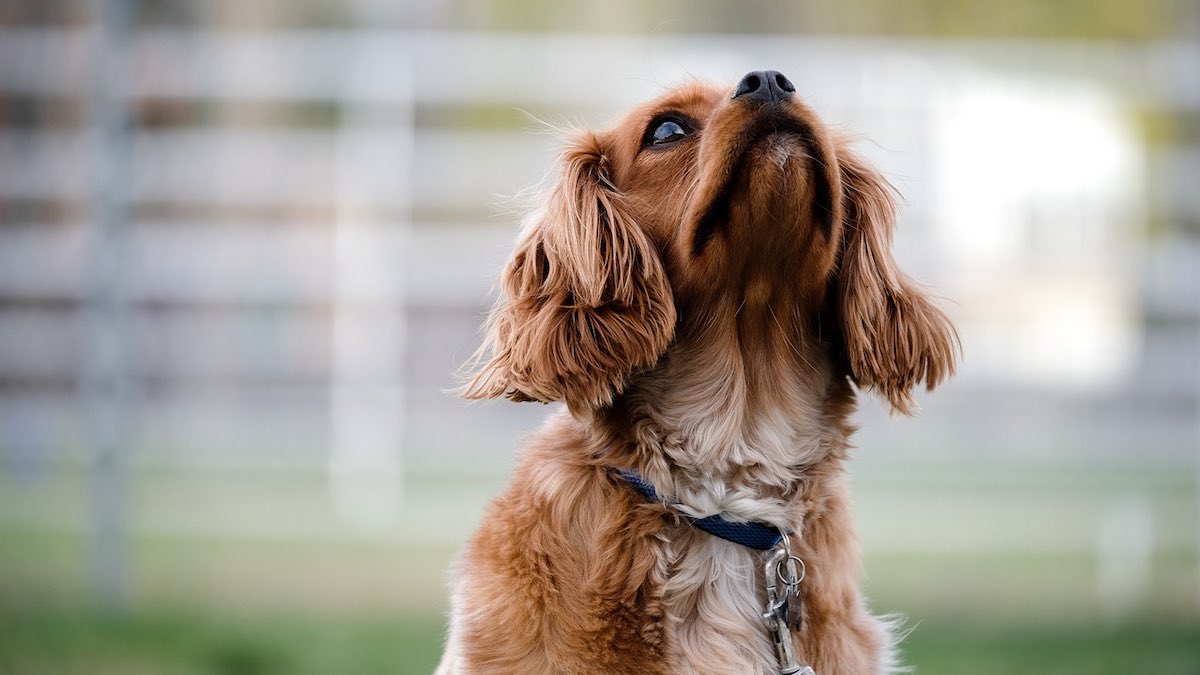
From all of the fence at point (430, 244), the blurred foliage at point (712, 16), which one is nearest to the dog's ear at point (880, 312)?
the fence at point (430, 244)

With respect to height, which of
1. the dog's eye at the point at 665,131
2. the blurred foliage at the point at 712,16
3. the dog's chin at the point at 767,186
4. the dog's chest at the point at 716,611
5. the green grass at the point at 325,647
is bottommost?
the green grass at the point at 325,647

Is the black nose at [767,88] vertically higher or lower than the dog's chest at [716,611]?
higher

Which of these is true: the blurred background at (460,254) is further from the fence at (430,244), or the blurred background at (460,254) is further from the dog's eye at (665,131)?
the dog's eye at (665,131)

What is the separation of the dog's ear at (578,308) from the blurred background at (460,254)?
267 inches

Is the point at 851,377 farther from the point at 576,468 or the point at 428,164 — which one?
the point at 428,164

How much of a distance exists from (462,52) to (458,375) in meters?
9.76

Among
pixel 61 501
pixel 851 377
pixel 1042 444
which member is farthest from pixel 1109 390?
pixel 61 501

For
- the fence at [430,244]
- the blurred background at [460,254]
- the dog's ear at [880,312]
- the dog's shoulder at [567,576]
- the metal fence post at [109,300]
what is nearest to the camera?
the dog's shoulder at [567,576]

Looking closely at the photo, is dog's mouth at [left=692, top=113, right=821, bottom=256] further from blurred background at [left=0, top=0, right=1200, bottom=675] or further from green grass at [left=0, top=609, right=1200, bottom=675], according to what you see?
blurred background at [left=0, top=0, right=1200, bottom=675]

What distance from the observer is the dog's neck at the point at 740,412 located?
3234mm

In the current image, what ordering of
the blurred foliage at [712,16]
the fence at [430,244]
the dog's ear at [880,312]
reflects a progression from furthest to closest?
the blurred foliage at [712,16], the fence at [430,244], the dog's ear at [880,312]

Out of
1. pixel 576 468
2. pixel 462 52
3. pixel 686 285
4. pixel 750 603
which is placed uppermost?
pixel 462 52

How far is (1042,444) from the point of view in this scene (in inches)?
480

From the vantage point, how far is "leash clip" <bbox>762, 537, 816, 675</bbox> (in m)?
3.02
